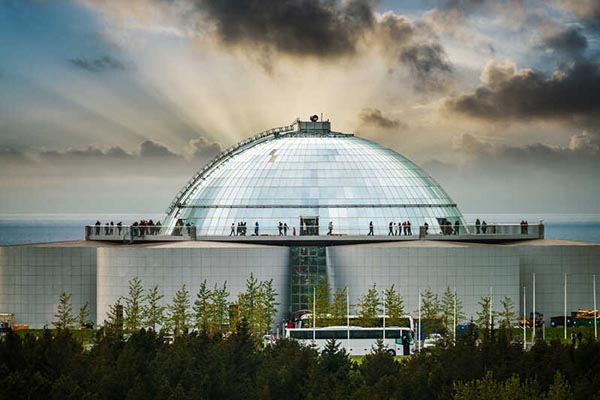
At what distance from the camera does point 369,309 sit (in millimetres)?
106625

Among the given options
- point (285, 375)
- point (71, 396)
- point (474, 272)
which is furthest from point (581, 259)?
point (71, 396)

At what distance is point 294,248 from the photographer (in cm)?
11781

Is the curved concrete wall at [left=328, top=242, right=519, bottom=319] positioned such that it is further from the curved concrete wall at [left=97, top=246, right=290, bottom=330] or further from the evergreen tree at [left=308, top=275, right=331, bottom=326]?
the curved concrete wall at [left=97, top=246, right=290, bottom=330]

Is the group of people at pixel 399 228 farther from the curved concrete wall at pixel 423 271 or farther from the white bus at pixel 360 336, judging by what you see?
the white bus at pixel 360 336

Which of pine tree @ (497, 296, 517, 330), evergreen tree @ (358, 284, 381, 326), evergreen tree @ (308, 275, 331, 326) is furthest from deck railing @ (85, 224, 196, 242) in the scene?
pine tree @ (497, 296, 517, 330)

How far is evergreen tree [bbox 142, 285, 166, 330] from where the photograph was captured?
106625mm

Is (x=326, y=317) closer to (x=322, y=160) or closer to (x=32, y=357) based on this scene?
(x=322, y=160)

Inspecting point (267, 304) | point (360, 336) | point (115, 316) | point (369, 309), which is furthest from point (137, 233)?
point (360, 336)

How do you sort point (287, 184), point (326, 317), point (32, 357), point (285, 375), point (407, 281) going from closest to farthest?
point (285, 375) < point (32, 357) < point (326, 317) < point (407, 281) < point (287, 184)

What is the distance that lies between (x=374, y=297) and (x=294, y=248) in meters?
8.49

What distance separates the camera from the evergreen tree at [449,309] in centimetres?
10705

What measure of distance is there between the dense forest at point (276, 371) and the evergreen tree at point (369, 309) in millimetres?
17567

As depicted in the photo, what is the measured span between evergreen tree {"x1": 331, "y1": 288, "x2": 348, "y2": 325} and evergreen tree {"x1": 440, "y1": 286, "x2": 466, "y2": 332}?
22.7 ft

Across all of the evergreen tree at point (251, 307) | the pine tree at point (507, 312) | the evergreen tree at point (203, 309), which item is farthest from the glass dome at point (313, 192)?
the evergreen tree at point (203, 309)
